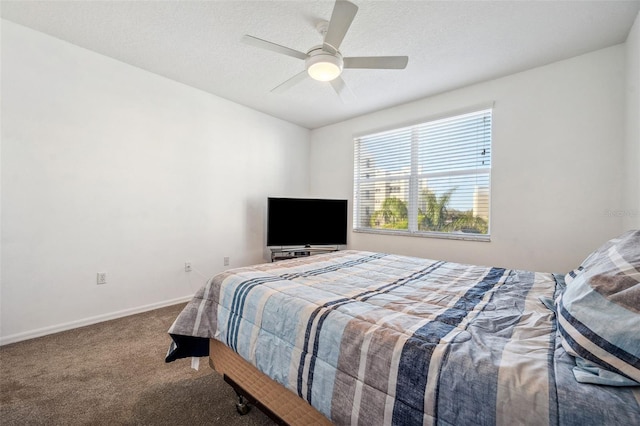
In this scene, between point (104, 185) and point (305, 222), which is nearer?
point (104, 185)

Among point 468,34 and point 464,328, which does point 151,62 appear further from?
point 464,328

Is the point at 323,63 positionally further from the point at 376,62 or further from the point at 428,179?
the point at 428,179

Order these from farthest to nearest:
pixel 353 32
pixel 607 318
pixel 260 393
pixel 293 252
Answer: pixel 293 252
pixel 353 32
pixel 260 393
pixel 607 318

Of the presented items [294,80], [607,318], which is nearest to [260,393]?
[607,318]

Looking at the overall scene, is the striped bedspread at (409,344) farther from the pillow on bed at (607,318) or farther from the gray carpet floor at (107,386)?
the gray carpet floor at (107,386)

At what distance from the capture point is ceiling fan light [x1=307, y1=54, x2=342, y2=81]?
73.6 inches

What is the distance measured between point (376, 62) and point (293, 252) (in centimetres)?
250

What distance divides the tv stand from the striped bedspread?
1.96 meters

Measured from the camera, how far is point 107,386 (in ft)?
5.45

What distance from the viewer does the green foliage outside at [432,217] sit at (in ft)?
10.1

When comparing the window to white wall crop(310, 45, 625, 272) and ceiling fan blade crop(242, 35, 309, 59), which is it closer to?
white wall crop(310, 45, 625, 272)

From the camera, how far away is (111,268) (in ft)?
8.70

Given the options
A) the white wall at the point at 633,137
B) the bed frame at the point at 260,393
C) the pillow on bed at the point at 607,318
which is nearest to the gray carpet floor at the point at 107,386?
the bed frame at the point at 260,393

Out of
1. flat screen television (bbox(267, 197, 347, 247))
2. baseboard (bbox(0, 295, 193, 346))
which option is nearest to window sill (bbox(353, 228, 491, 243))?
flat screen television (bbox(267, 197, 347, 247))
